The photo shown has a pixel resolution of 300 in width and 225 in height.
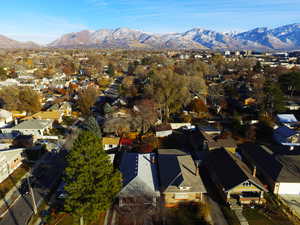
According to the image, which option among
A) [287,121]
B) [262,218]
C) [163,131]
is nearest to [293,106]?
[287,121]

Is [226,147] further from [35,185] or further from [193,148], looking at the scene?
[35,185]

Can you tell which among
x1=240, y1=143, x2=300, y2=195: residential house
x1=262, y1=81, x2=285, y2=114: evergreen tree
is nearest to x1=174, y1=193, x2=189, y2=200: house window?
x1=240, y1=143, x2=300, y2=195: residential house

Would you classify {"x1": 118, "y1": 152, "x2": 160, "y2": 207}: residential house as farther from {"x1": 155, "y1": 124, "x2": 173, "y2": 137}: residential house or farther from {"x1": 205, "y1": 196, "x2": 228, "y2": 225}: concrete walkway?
{"x1": 155, "y1": 124, "x2": 173, "y2": 137}: residential house

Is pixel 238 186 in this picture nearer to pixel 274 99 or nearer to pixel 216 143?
pixel 216 143

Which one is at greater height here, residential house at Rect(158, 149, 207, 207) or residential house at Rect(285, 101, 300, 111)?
residential house at Rect(285, 101, 300, 111)

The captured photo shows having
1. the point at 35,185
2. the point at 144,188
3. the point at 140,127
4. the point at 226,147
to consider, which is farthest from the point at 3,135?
the point at 226,147

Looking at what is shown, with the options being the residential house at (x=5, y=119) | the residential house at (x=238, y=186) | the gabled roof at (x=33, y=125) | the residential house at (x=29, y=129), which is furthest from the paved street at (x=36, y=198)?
the residential house at (x=238, y=186)
